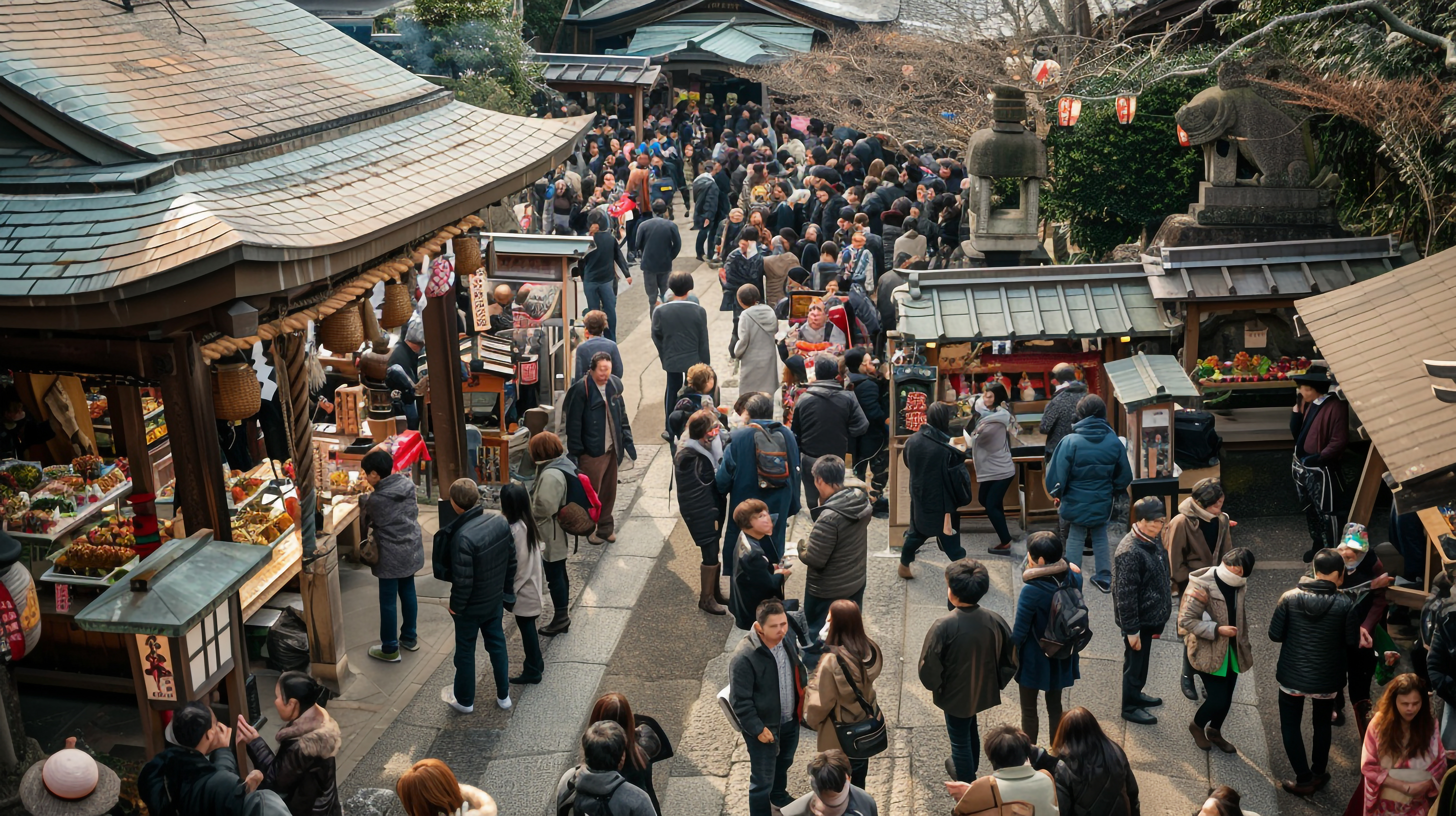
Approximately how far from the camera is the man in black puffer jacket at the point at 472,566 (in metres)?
7.75

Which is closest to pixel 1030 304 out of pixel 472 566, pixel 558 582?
pixel 558 582

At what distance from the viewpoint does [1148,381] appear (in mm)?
9898

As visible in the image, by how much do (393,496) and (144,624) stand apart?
8.36 feet

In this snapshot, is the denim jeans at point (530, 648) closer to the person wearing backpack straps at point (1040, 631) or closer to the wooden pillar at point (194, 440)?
the wooden pillar at point (194, 440)

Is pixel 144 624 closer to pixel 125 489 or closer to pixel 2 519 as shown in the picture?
pixel 2 519

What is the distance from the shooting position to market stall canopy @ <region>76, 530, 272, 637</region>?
6055mm

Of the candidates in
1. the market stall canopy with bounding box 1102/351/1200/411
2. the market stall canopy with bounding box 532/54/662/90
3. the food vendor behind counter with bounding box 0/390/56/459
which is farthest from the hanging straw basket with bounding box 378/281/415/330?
the market stall canopy with bounding box 532/54/662/90

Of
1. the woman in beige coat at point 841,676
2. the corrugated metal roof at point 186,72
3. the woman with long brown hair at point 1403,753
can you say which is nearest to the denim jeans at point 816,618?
the woman in beige coat at point 841,676

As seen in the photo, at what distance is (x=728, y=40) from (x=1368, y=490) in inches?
1059

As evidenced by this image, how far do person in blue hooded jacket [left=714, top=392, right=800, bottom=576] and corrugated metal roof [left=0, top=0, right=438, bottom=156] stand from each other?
3562mm

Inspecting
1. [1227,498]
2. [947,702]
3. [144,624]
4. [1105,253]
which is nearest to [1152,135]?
[1105,253]

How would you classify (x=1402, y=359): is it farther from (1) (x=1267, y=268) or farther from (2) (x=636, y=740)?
(2) (x=636, y=740)

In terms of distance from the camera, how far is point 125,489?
9.35m

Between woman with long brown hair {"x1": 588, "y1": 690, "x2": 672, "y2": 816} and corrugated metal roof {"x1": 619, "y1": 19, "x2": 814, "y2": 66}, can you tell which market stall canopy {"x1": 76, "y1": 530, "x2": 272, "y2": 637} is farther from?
corrugated metal roof {"x1": 619, "y1": 19, "x2": 814, "y2": 66}
